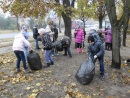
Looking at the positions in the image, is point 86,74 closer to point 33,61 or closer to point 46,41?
point 33,61

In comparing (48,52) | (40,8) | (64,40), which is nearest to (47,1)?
(40,8)

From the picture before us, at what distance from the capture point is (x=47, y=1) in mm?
12883

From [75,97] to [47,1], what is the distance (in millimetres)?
8162

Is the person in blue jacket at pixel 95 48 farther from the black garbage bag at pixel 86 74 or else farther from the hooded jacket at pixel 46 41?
the hooded jacket at pixel 46 41

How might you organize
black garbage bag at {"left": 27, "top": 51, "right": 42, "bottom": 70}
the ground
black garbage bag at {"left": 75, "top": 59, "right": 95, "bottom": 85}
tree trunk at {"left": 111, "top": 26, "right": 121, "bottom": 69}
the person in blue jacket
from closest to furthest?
1. the ground
2. black garbage bag at {"left": 75, "top": 59, "right": 95, "bottom": 85}
3. the person in blue jacket
4. black garbage bag at {"left": 27, "top": 51, "right": 42, "bottom": 70}
5. tree trunk at {"left": 111, "top": 26, "right": 121, "bottom": 69}

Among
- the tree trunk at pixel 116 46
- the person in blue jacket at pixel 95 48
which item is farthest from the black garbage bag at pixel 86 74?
the tree trunk at pixel 116 46

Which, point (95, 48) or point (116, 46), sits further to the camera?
point (116, 46)

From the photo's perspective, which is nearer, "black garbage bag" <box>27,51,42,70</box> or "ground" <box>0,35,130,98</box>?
"ground" <box>0,35,130,98</box>

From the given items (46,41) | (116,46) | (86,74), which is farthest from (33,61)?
(116,46)

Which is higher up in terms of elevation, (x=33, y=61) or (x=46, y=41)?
(x=46, y=41)

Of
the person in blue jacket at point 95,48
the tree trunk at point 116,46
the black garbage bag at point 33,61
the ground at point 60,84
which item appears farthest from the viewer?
the tree trunk at point 116,46

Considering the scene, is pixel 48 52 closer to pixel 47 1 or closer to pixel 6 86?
pixel 6 86

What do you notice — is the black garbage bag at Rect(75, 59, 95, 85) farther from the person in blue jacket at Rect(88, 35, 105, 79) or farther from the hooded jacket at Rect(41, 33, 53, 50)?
the hooded jacket at Rect(41, 33, 53, 50)

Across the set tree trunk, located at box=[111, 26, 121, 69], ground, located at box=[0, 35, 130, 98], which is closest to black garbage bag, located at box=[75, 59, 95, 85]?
ground, located at box=[0, 35, 130, 98]
